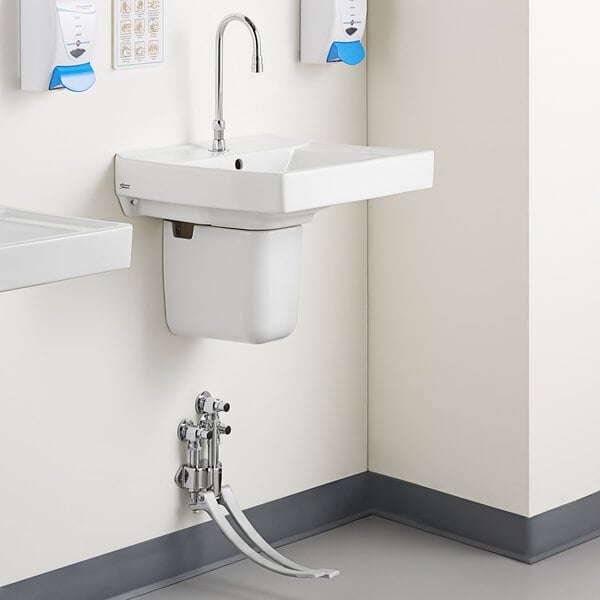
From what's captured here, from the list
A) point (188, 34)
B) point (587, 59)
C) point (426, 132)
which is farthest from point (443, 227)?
point (188, 34)

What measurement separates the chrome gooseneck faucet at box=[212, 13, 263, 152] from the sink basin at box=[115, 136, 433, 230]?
4 centimetres

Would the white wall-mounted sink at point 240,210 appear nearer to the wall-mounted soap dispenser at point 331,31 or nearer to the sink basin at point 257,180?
the sink basin at point 257,180

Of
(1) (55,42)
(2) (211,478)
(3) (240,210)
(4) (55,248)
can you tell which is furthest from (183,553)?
(1) (55,42)

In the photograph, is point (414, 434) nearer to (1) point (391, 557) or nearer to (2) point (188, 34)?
(1) point (391, 557)

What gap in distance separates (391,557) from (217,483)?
509 millimetres

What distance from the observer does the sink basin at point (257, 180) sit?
2.54 metres

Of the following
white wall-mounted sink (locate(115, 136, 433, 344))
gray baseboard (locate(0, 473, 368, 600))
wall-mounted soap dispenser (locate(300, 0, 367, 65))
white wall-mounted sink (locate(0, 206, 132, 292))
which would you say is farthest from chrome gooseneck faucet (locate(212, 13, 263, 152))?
gray baseboard (locate(0, 473, 368, 600))

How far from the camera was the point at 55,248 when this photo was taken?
84.1 inches

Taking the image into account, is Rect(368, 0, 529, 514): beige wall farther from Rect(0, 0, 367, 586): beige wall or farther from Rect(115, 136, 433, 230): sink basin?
Rect(115, 136, 433, 230): sink basin

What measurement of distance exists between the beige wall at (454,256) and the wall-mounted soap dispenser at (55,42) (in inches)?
38.0

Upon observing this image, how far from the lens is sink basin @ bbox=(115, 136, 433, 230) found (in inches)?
100

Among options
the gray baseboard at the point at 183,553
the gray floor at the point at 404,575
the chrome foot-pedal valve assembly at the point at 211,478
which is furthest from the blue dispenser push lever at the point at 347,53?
the gray floor at the point at 404,575

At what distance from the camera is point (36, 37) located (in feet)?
8.24

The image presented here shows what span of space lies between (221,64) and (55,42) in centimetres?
44
